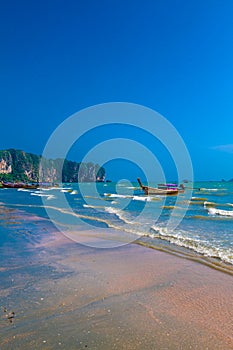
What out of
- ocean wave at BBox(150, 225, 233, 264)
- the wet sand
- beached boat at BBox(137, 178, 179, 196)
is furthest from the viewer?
beached boat at BBox(137, 178, 179, 196)

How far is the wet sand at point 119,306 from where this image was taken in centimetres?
335

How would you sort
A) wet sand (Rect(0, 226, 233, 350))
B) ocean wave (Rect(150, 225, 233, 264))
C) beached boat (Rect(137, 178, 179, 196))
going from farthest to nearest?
1. beached boat (Rect(137, 178, 179, 196))
2. ocean wave (Rect(150, 225, 233, 264))
3. wet sand (Rect(0, 226, 233, 350))

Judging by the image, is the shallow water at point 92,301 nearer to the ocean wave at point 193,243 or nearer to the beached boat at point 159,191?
the ocean wave at point 193,243

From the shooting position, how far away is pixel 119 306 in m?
4.36

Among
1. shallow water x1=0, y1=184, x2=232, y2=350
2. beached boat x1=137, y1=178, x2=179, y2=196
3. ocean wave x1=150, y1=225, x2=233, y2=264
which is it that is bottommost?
shallow water x1=0, y1=184, x2=232, y2=350

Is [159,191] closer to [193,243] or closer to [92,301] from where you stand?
[193,243]

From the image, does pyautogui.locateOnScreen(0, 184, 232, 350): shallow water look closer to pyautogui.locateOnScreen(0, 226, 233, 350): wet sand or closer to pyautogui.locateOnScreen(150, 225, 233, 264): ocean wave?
pyautogui.locateOnScreen(0, 226, 233, 350): wet sand

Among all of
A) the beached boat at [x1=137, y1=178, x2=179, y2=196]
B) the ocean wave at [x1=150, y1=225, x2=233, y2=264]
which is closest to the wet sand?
the ocean wave at [x1=150, y1=225, x2=233, y2=264]

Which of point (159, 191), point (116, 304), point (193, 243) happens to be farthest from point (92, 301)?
point (159, 191)

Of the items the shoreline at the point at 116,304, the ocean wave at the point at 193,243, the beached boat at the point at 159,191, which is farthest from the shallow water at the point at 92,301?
the beached boat at the point at 159,191

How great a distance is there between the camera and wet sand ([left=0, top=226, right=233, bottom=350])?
3352mm

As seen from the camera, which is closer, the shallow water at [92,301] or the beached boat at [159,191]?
the shallow water at [92,301]

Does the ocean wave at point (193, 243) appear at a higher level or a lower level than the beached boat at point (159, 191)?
lower

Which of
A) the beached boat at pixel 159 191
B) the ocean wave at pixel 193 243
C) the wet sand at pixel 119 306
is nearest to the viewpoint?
the wet sand at pixel 119 306
